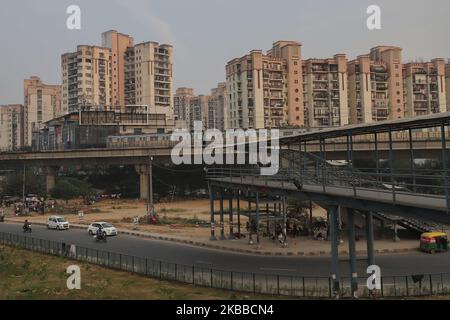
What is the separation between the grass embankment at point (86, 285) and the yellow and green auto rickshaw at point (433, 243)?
61.1 ft

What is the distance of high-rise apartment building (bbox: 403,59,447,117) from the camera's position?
415ft

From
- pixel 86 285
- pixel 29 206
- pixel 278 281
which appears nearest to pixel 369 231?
pixel 278 281

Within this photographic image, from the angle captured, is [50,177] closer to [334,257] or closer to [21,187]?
[21,187]

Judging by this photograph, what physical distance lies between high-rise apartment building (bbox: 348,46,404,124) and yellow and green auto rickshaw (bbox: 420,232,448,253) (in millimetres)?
91997

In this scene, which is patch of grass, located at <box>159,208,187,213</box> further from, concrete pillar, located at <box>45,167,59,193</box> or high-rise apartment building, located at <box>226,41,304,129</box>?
high-rise apartment building, located at <box>226,41,304,129</box>

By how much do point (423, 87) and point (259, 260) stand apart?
114m

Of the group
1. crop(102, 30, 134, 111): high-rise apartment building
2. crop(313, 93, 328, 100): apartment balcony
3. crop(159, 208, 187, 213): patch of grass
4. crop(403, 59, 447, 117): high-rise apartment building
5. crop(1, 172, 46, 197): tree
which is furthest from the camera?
crop(102, 30, 134, 111): high-rise apartment building

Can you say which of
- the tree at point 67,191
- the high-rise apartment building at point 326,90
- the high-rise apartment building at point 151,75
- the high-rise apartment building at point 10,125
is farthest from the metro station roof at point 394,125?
the high-rise apartment building at point 10,125

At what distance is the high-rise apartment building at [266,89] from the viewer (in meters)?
114

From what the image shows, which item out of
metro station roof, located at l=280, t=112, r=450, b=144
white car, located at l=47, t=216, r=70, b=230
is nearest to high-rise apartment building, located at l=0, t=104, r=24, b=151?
white car, located at l=47, t=216, r=70, b=230

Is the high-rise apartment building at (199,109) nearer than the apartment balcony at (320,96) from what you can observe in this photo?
No

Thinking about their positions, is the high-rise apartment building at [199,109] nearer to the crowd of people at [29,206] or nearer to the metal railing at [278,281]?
the crowd of people at [29,206]
